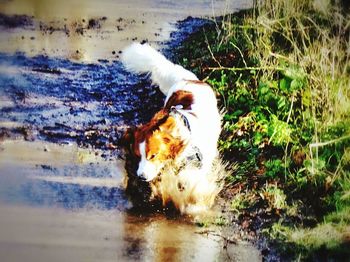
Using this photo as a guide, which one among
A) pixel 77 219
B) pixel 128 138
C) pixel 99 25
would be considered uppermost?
Result: pixel 99 25

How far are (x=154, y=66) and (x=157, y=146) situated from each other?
34 cm

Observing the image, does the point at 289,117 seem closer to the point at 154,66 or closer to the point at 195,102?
the point at 195,102

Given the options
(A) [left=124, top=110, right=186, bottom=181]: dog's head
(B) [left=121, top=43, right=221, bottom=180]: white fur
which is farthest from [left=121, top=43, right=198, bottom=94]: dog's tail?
(A) [left=124, top=110, right=186, bottom=181]: dog's head

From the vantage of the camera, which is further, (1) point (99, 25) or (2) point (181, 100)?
(1) point (99, 25)

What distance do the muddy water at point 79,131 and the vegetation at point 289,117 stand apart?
152 mm

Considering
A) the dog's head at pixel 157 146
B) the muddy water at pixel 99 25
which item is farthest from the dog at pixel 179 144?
the muddy water at pixel 99 25

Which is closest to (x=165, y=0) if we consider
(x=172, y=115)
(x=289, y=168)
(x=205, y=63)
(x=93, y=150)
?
(x=205, y=63)

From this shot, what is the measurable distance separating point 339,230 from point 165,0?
3.76ft

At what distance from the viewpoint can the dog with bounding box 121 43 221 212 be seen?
255 cm

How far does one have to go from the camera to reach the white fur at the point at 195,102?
2562 millimetres

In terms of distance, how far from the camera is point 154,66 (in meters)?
2.66

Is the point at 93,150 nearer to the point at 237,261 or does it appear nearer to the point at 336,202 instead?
the point at 237,261

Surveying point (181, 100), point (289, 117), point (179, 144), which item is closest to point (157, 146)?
point (179, 144)

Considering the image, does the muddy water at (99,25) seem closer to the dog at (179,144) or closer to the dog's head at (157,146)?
the dog at (179,144)
